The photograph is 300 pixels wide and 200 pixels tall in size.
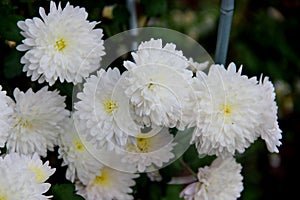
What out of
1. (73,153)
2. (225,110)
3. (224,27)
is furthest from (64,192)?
(224,27)

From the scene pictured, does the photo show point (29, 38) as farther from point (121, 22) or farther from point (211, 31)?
point (211, 31)

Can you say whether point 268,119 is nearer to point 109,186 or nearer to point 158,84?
point 158,84

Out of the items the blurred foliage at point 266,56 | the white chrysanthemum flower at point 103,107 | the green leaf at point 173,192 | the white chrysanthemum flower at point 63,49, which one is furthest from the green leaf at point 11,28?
the blurred foliage at point 266,56

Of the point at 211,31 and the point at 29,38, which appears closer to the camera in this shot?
the point at 29,38

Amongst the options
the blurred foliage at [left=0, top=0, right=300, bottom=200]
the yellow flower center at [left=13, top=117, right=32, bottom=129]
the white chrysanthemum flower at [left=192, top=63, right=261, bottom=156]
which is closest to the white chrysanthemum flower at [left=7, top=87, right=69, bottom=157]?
the yellow flower center at [left=13, top=117, right=32, bottom=129]

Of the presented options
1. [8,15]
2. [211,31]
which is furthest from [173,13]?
[8,15]

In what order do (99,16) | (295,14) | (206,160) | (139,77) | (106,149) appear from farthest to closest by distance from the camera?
(295,14), (99,16), (206,160), (106,149), (139,77)
